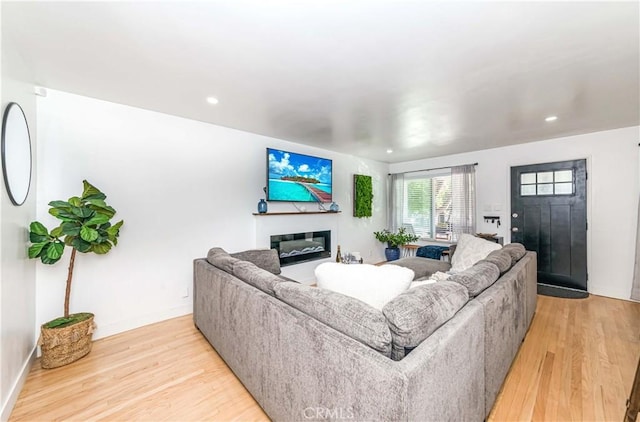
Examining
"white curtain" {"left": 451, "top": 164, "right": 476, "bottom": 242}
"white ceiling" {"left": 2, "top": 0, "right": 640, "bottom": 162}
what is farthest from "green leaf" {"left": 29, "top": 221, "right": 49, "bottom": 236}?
"white curtain" {"left": 451, "top": 164, "right": 476, "bottom": 242}

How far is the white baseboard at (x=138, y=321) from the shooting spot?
2516 mm

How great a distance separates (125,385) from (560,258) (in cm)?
547

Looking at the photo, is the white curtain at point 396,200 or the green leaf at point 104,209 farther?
the white curtain at point 396,200

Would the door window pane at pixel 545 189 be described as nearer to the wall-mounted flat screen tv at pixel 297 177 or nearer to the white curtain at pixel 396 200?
the white curtain at pixel 396 200

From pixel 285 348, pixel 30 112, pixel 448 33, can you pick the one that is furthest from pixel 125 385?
pixel 448 33

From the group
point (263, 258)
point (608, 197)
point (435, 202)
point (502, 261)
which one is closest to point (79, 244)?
point (263, 258)

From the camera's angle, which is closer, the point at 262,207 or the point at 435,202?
the point at 262,207

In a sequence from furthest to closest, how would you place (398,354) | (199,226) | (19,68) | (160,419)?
1. (199,226)
2. (19,68)
3. (160,419)
4. (398,354)

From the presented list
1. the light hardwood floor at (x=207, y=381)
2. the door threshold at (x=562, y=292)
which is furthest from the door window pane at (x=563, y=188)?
the light hardwood floor at (x=207, y=381)

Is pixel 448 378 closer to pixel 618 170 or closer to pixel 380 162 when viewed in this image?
pixel 618 170

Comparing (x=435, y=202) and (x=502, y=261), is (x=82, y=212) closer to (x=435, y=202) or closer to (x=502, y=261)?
(x=502, y=261)

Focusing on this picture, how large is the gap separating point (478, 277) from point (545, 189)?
3.54 metres

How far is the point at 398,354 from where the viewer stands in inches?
40.3

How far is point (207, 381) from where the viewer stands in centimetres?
188
